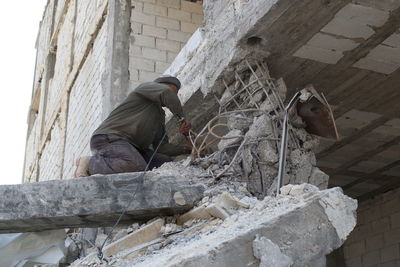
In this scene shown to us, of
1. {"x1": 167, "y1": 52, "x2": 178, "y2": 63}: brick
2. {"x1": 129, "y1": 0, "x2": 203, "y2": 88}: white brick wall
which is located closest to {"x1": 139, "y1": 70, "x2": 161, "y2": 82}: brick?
{"x1": 129, "y1": 0, "x2": 203, "y2": 88}: white brick wall

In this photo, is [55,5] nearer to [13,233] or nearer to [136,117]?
[136,117]

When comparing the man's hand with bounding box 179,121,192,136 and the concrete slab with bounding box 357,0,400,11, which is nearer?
the concrete slab with bounding box 357,0,400,11

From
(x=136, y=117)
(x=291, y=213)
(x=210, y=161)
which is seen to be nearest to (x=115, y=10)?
(x=136, y=117)

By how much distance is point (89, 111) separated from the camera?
8.61m

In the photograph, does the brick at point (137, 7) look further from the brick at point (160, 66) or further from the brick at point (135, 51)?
Result: the brick at point (160, 66)

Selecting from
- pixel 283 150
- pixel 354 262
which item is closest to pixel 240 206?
pixel 283 150

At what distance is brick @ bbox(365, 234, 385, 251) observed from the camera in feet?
28.2

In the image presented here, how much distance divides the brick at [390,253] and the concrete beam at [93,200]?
205 inches

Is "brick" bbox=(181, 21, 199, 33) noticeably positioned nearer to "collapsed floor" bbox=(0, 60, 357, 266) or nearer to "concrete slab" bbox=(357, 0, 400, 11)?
"collapsed floor" bbox=(0, 60, 357, 266)

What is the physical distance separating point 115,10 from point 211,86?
3.20 meters

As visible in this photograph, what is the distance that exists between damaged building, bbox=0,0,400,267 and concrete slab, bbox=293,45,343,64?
0.01 metres

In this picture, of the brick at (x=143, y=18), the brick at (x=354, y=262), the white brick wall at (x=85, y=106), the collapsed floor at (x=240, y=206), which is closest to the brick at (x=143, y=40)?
the brick at (x=143, y=18)

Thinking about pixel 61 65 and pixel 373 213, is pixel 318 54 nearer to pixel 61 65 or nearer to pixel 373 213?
pixel 373 213

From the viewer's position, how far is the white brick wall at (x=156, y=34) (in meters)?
7.82
